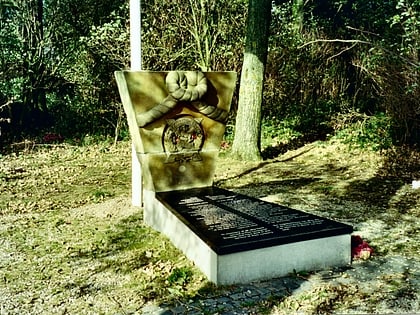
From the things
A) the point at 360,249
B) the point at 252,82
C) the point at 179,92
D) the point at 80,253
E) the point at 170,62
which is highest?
the point at 170,62

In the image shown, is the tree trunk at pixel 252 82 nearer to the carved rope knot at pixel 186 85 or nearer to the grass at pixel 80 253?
the grass at pixel 80 253

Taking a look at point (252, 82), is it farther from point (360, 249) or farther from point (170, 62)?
point (360, 249)

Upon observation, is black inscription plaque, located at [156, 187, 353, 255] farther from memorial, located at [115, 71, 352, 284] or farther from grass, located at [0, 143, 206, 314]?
grass, located at [0, 143, 206, 314]

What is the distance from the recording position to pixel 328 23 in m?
16.8

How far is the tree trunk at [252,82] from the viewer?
10664mm

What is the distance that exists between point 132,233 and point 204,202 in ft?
3.38

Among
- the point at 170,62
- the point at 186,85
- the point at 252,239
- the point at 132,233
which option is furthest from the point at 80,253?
the point at 170,62

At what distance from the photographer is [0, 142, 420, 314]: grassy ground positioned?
4285 mm

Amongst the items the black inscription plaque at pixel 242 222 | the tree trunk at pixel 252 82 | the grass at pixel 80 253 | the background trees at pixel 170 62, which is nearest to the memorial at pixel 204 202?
the black inscription plaque at pixel 242 222

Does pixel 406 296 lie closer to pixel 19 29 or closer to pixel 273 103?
pixel 273 103

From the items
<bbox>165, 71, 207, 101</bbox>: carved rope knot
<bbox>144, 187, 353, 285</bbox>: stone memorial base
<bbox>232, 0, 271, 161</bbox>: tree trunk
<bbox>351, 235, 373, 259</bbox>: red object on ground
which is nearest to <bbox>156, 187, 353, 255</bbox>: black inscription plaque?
<bbox>144, 187, 353, 285</bbox>: stone memorial base

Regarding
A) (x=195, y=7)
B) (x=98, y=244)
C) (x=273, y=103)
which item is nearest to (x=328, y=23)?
(x=273, y=103)

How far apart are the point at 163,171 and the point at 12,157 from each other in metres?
6.91

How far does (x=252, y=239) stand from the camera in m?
4.54
